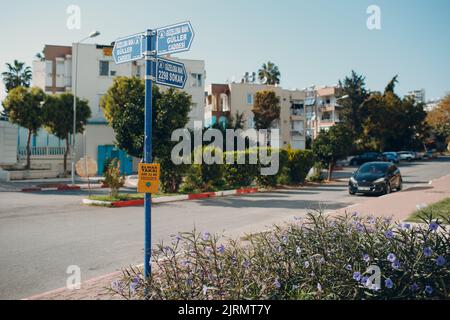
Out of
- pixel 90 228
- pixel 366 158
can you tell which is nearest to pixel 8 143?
pixel 90 228

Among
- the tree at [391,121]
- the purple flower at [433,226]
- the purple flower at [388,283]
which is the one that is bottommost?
the purple flower at [388,283]

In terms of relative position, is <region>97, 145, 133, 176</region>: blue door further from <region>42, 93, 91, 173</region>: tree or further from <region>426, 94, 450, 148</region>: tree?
<region>426, 94, 450, 148</region>: tree

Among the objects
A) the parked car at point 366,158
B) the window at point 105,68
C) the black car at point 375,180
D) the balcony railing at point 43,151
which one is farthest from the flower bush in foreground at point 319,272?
the parked car at point 366,158

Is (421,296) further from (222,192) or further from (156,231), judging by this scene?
(222,192)

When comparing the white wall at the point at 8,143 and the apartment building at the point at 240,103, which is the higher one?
the apartment building at the point at 240,103

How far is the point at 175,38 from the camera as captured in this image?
16.2 feet

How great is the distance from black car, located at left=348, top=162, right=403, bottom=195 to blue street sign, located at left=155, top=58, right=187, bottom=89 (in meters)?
14.6

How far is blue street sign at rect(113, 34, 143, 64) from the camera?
5105 millimetres

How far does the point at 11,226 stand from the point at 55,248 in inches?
134

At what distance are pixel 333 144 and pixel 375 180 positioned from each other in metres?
8.11

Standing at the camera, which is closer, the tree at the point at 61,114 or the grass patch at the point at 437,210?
the grass patch at the point at 437,210

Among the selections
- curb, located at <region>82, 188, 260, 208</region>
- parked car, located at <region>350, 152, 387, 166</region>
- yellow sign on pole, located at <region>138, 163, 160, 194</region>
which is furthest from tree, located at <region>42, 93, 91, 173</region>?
parked car, located at <region>350, 152, 387, 166</region>

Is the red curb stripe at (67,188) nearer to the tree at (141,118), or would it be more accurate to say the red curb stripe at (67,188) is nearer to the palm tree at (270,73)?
the tree at (141,118)

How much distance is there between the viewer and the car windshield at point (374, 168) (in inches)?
758
